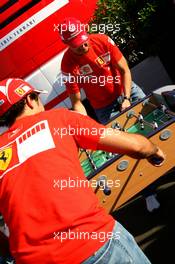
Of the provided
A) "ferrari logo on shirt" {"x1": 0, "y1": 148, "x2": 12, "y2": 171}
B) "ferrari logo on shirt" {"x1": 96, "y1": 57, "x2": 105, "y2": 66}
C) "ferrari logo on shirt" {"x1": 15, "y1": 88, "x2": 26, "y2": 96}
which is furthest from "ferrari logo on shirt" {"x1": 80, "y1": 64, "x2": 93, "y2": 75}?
"ferrari logo on shirt" {"x1": 0, "y1": 148, "x2": 12, "y2": 171}

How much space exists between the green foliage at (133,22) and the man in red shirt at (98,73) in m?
1.25

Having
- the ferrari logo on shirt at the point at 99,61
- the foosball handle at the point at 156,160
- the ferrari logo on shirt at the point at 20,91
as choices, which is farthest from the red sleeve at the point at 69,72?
the foosball handle at the point at 156,160

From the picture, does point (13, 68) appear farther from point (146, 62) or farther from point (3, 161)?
point (3, 161)

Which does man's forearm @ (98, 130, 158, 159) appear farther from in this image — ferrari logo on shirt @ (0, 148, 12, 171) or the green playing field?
the green playing field

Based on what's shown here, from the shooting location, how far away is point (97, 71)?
15.8 feet

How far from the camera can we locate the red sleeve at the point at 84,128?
2350mm

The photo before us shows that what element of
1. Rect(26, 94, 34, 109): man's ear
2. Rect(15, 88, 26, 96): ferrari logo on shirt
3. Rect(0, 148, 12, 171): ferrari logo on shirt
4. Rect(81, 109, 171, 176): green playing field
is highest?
Rect(15, 88, 26, 96): ferrari logo on shirt

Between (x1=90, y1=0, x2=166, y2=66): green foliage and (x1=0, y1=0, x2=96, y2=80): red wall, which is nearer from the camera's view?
(x1=90, y1=0, x2=166, y2=66): green foliage

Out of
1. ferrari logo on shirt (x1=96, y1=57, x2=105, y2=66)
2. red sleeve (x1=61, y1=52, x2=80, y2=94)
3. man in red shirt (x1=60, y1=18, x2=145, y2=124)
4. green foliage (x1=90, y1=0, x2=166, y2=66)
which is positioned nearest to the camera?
man in red shirt (x1=60, y1=18, x2=145, y2=124)

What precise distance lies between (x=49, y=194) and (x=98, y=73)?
111 inches

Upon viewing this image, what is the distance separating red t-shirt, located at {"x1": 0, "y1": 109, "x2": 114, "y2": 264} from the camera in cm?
211

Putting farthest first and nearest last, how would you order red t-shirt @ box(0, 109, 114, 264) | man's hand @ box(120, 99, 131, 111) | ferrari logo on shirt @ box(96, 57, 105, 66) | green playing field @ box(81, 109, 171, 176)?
ferrari logo on shirt @ box(96, 57, 105, 66) → man's hand @ box(120, 99, 131, 111) → green playing field @ box(81, 109, 171, 176) → red t-shirt @ box(0, 109, 114, 264)

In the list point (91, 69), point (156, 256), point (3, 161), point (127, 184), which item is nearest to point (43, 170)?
point (3, 161)

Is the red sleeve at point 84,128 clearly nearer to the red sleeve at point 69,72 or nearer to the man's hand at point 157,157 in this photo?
Answer: the man's hand at point 157,157
